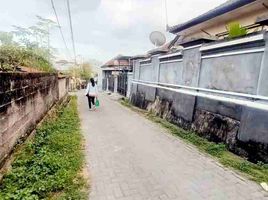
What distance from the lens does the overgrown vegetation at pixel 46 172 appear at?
331 cm

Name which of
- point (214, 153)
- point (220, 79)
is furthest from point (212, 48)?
point (214, 153)

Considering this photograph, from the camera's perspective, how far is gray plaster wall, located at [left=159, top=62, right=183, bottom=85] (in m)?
8.77

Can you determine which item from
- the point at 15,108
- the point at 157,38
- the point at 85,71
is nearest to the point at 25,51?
the point at 15,108

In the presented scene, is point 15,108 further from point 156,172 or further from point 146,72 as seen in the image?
point 146,72

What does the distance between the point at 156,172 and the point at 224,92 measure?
3.03 meters

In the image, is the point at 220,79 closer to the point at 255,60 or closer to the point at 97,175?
the point at 255,60

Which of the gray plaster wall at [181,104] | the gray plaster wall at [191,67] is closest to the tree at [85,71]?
the gray plaster wall at [181,104]

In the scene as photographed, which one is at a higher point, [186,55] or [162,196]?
[186,55]

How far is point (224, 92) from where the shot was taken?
6.03m

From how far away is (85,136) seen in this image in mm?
6883

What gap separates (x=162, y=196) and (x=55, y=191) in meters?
1.60

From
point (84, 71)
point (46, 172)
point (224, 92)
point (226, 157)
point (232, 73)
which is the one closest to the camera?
point (46, 172)

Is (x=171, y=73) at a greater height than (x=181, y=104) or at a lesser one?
greater

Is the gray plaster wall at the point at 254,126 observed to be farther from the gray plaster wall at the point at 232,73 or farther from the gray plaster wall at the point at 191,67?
the gray plaster wall at the point at 191,67
